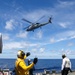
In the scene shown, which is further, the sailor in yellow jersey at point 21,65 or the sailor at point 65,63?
the sailor at point 65,63

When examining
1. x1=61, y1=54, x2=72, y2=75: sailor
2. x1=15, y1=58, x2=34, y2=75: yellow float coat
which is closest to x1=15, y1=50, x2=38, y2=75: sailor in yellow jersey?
x1=15, y1=58, x2=34, y2=75: yellow float coat

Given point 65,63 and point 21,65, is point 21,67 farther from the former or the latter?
point 65,63

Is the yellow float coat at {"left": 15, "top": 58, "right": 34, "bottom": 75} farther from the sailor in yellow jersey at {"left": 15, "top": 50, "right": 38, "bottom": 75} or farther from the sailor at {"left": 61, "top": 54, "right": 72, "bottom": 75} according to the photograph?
the sailor at {"left": 61, "top": 54, "right": 72, "bottom": 75}

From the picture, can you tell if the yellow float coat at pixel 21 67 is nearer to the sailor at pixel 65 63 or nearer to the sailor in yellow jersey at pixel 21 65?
the sailor in yellow jersey at pixel 21 65

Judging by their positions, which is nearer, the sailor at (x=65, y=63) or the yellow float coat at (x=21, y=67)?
the yellow float coat at (x=21, y=67)

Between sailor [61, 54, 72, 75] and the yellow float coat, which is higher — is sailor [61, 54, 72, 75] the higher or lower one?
the higher one

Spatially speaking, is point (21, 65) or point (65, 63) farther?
point (65, 63)

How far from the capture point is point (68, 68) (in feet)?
64.1

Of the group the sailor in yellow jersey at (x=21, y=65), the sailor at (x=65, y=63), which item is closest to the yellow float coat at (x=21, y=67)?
the sailor in yellow jersey at (x=21, y=65)

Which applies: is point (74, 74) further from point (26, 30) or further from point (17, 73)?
point (26, 30)

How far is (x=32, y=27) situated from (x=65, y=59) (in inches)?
2388

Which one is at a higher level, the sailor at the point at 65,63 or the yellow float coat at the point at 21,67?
the sailor at the point at 65,63

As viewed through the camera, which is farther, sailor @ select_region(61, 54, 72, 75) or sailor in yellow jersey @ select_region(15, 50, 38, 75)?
sailor @ select_region(61, 54, 72, 75)

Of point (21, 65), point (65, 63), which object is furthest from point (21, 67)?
point (65, 63)
